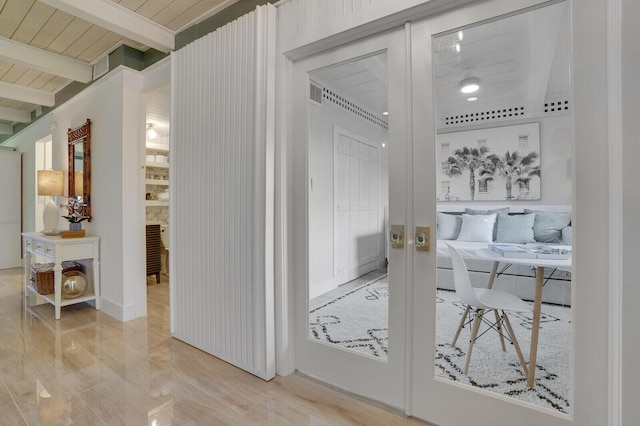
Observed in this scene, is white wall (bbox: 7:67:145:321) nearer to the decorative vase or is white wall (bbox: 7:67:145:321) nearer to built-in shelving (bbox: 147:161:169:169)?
the decorative vase

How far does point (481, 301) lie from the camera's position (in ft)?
5.32

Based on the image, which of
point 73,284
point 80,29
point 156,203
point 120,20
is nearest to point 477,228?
point 120,20

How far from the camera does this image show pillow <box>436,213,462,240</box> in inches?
64.4

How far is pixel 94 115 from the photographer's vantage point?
3.55 metres

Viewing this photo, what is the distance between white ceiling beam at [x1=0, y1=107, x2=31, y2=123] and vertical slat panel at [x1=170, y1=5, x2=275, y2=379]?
4.52 meters

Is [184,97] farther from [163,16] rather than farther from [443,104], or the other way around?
[443,104]

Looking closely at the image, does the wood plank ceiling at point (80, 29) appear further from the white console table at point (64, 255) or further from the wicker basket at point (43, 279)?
the wicker basket at point (43, 279)

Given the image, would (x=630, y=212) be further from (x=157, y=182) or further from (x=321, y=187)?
(x=157, y=182)

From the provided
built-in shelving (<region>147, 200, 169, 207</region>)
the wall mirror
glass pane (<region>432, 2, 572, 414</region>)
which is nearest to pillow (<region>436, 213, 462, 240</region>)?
glass pane (<region>432, 2, 572, 414</region>)

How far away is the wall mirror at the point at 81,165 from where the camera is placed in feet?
11.8

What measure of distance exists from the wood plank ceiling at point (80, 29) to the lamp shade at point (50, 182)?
1163 millimetres

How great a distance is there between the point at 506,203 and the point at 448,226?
284 mm

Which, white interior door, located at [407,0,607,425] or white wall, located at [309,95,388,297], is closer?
white interior door, located at [407,0,607,425]

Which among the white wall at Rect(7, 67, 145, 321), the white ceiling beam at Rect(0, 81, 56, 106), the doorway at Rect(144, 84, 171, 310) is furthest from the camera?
the doorway at Rect(144, 84, 171, 310)
